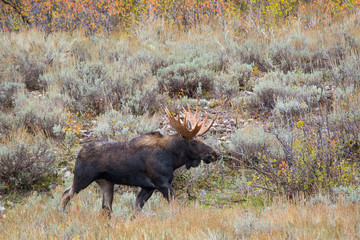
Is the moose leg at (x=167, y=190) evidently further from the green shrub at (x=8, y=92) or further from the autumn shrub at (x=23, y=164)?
the green shrub at (x=8, y=92)

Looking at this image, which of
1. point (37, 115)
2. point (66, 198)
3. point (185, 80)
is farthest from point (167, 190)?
point (185, 80)

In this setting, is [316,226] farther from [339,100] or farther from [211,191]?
[339,100]

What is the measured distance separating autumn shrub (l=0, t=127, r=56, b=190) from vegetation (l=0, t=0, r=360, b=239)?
23 millimetres

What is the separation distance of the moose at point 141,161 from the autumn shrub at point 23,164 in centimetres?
179

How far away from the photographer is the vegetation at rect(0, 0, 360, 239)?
481cm

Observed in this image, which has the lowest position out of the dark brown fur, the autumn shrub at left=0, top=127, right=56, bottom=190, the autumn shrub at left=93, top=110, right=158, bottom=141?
the autumn shrub at left=0, top=127, right=56, bottom=190

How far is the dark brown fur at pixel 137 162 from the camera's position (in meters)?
5.57

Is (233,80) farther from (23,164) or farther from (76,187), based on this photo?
(76,187)

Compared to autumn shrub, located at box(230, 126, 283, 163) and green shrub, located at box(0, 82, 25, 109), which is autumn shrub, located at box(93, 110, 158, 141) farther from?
green shrub, located at box(0, 82, 25, 109)

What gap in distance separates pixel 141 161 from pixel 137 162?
0.05 metres

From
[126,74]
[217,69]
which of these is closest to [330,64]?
[217,69]

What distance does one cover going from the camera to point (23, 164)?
23.9ft

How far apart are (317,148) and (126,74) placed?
5.79 metres

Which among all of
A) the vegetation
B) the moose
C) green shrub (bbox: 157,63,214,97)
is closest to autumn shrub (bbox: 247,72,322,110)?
the vegetation
